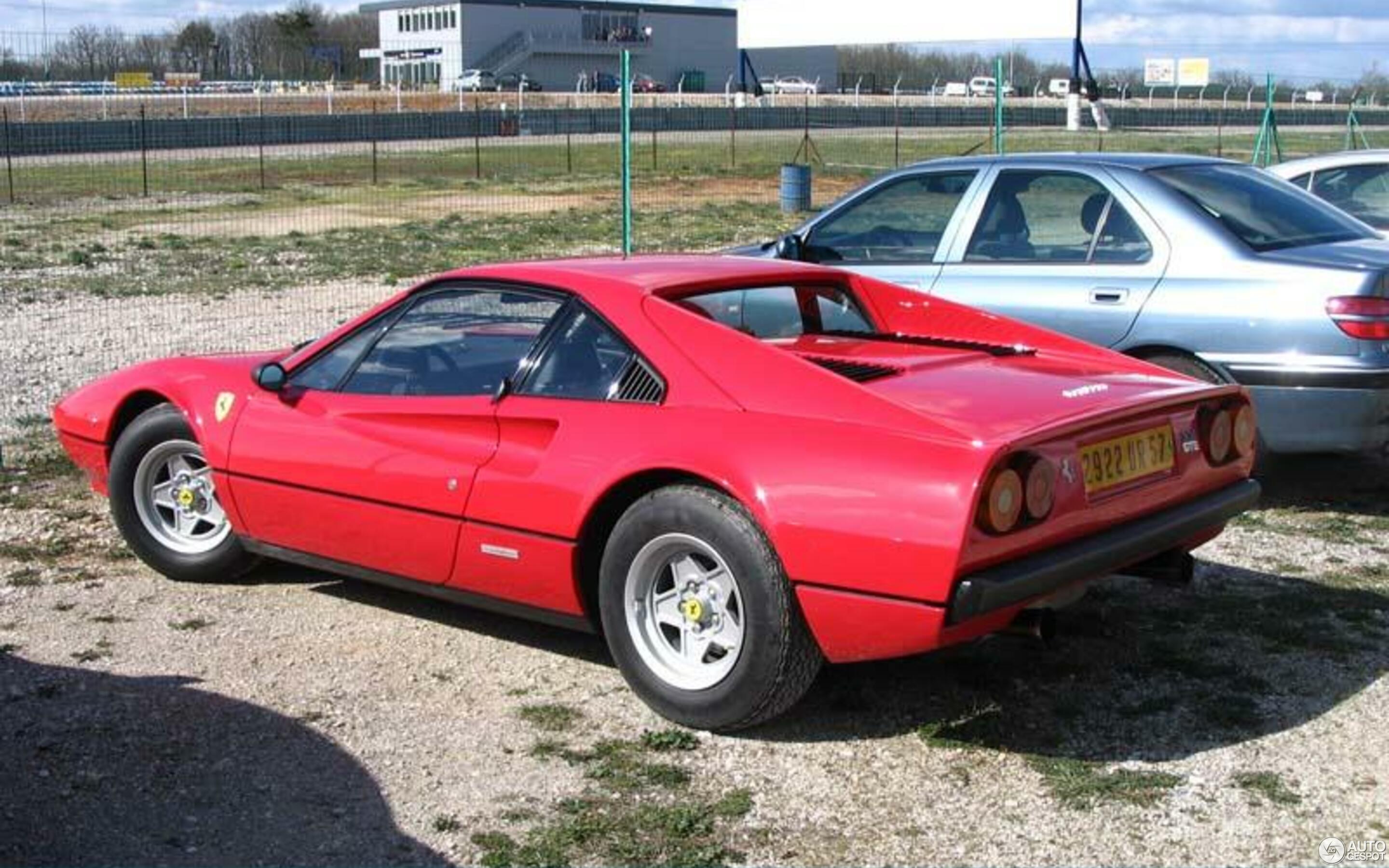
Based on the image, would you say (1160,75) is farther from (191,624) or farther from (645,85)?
(191,624)

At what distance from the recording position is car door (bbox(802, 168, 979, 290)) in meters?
8.09

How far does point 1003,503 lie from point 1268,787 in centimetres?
105

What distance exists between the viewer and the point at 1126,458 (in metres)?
4.72

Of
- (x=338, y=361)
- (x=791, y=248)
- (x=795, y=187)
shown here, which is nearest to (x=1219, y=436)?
(x=338, y=361)

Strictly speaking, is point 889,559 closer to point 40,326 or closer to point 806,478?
point 806,478

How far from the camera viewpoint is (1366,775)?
4.36 m

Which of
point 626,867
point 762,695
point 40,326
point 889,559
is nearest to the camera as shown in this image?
point 626,867

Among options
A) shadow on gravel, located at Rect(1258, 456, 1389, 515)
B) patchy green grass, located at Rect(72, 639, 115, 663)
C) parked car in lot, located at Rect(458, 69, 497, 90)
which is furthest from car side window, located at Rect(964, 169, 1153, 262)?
parked car in lot, located at Rect(458, 69, 497, 90)

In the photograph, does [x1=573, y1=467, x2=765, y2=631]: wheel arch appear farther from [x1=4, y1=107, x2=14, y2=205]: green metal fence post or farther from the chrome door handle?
[x1=4, y1=107, x2=14, y2=205]: green metal fence post

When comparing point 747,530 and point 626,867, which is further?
point 747,530

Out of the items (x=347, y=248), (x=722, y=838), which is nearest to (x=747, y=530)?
(x=722, y=838)

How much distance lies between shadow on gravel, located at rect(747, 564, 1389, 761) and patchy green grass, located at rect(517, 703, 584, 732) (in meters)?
0.56

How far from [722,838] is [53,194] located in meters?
26.5
